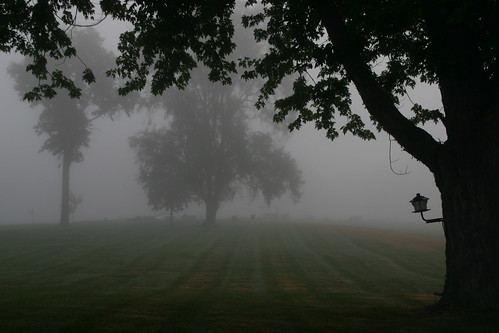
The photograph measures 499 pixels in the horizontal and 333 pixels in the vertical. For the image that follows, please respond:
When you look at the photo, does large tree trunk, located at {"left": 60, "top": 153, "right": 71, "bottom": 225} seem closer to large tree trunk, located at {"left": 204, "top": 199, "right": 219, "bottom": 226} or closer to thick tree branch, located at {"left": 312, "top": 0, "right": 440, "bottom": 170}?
large tree trunk, located at {"left": 204, "top": 199, "right": 219, "bottom": 226}

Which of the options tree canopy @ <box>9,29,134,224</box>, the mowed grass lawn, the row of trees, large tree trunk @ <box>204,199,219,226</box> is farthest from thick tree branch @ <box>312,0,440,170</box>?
tree canopy @ <box>9,29,134,224</box>

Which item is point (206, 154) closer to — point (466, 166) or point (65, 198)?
point (65, 198)

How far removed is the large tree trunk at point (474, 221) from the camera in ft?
24.8

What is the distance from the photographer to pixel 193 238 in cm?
3038

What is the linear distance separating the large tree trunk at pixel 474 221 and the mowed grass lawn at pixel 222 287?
1.66 ft

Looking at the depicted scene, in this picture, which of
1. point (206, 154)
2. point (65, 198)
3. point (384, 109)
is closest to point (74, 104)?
point (65, 198)

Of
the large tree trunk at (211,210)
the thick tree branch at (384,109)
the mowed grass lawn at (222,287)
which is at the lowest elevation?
the mowed grass lawn at (222,287)

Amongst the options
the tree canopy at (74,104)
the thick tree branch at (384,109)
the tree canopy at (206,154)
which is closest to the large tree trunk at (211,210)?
the tree canopy at (206,154)

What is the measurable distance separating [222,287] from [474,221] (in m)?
7.51

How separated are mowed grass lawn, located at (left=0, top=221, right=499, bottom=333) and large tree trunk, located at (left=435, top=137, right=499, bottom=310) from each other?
0.51 metres

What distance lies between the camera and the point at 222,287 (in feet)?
41.8

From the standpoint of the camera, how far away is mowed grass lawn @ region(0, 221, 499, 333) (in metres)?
7.36

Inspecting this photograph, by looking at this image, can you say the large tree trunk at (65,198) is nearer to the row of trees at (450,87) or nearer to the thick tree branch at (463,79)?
the row of trees at (450,87)

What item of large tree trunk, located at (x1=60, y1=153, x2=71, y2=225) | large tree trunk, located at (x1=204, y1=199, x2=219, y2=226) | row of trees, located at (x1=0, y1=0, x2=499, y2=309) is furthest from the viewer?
large tree trunk, located at (x1=204, y1=199, x2=219, y2=226)
